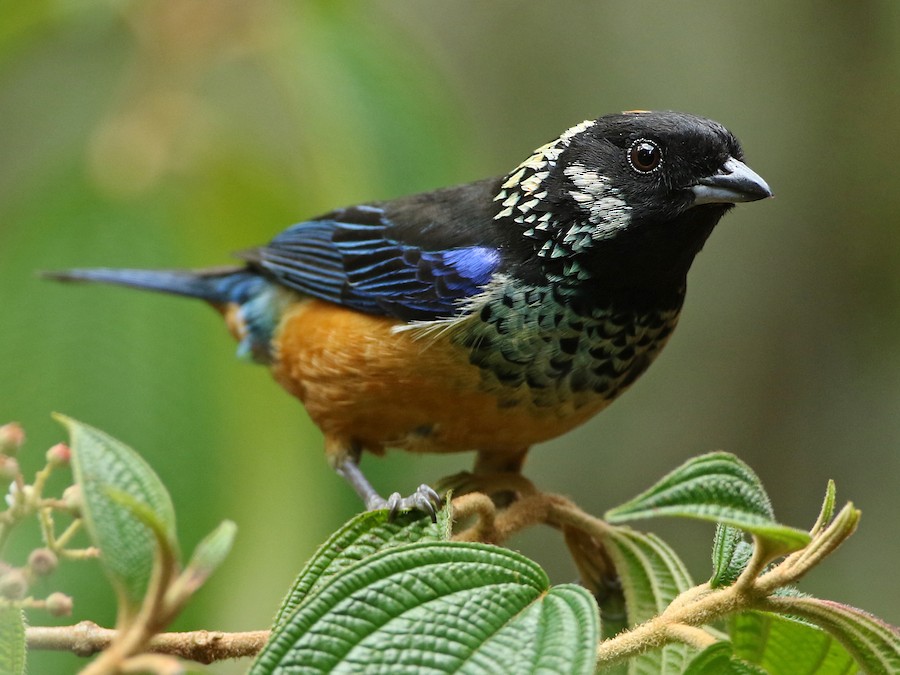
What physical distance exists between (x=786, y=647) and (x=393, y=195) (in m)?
2.33

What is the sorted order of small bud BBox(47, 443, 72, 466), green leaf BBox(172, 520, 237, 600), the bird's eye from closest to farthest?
green leaf BBox(172, 520, 237, 600) → small bud BBox(47, 443, 72, 466) → the bird's eye

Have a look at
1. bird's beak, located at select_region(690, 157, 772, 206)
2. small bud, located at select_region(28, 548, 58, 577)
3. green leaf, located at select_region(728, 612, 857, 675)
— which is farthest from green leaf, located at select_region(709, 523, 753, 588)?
bird's beak, located at select_region(690, 157, 772, 206)

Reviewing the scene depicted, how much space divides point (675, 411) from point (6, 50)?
16.4 feet

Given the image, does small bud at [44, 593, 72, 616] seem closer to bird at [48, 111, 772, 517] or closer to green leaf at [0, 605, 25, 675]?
green leaf at [0, 605, 25, 675]

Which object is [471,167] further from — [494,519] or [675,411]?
[675,411]

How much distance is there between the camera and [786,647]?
2162mm

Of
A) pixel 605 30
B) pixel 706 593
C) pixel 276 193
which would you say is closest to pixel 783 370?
pixel 605 30

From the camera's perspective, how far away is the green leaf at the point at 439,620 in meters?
1.57

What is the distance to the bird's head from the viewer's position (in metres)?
2.97

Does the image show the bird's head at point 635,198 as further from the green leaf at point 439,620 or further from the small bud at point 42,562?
the small bud at point 42,562

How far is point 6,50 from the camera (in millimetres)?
4117

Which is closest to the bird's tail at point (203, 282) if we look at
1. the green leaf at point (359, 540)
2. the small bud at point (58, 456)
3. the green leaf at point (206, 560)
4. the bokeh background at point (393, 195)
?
the bokeh background at point (393, 195)

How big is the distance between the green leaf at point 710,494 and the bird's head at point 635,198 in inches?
41.7

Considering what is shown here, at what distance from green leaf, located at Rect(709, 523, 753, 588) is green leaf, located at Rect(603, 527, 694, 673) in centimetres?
45
